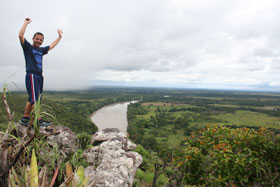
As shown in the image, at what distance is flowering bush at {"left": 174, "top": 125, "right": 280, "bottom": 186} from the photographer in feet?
11.4

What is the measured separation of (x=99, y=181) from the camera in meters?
3.64

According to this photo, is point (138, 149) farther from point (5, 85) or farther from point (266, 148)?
point (5, 85)

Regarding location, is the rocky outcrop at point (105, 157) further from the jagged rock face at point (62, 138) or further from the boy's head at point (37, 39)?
the boy's head at point (37, 39)

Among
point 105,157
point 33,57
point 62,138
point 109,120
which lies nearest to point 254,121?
point 109,120

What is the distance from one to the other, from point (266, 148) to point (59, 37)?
637cm

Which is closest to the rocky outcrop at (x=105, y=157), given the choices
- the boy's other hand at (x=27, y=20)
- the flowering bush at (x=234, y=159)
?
the flowering bush at (x=234, y=159)

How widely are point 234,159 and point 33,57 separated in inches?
219

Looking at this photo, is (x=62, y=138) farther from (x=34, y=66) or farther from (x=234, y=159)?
(x=234, y=159)

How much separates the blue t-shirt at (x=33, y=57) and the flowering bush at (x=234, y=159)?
4.63 m

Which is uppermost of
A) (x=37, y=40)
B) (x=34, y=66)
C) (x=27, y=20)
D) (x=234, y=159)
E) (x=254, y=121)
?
(x=27, y=20)

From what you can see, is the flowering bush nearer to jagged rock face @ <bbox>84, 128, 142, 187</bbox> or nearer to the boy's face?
jagged rock face @ <bbox>84, 128, 142, 187</bbox>

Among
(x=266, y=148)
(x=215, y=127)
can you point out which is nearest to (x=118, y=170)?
(x=215, y=127)

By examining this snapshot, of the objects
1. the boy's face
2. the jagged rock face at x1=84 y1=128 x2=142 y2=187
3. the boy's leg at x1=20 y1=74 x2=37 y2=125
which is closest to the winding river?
the jagged rock face at x1=84 y1=128 x2=142 y2=187

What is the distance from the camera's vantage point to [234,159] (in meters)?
3.51
